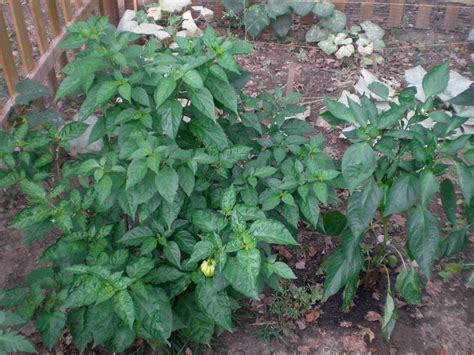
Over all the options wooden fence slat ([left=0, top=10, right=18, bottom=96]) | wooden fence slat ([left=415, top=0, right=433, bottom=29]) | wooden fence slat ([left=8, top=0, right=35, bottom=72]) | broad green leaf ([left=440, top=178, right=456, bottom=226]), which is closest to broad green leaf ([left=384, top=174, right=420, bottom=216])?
broad green leaf ([left=440, top=178, right=456, bottom=226])

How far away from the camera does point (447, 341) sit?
2.64m

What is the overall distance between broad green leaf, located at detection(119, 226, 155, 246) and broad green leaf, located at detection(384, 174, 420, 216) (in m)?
0.99

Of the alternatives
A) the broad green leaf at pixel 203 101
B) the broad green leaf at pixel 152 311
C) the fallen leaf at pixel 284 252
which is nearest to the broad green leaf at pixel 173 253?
the broad green leaf at pixel 152 311

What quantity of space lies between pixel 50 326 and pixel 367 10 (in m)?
4.48

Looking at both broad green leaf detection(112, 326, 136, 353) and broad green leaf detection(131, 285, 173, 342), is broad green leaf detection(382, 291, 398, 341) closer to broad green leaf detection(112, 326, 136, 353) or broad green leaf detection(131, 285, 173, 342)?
broad green leaf detection(131, 285, 173, 342)

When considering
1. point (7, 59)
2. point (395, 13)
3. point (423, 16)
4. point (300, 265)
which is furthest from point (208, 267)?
point (423, 16)

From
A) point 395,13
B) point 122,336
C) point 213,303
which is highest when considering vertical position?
point 395,13

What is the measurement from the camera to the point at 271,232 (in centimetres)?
196

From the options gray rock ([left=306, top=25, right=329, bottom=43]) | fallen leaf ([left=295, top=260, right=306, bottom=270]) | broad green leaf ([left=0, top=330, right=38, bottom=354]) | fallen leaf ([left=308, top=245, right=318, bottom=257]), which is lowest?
fallen leaf ([left=295, top=260, right=306, bottom=270])

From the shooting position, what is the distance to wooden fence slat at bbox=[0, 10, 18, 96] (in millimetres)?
2973

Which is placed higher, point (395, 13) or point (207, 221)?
point (207, 221)

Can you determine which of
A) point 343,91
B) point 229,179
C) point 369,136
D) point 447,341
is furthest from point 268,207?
point 343,91

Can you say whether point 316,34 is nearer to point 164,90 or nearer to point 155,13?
point 155,13

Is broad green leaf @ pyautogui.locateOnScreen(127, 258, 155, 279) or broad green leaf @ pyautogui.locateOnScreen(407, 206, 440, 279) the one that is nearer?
broad green leaf @ pyautogui.locateOnScreen(127, 258, 155, 279)
